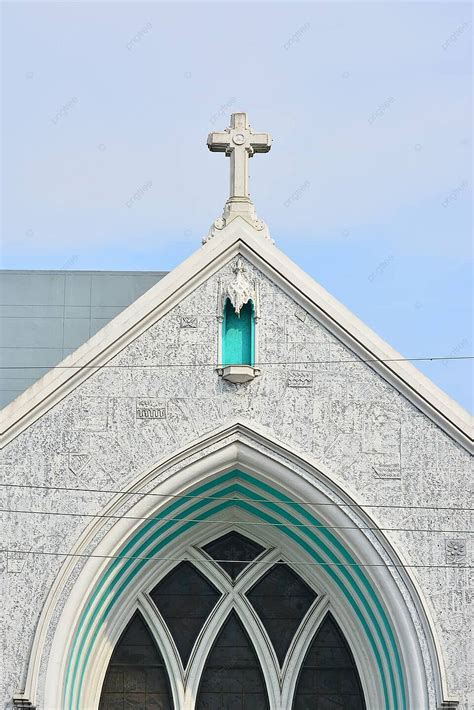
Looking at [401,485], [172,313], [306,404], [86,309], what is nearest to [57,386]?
[172,313]

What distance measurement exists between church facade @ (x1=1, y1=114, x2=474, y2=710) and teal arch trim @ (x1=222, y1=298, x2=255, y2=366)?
0.02 meters

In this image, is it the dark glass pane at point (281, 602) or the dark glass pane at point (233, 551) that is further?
the dark glass pane at point (233, 551)

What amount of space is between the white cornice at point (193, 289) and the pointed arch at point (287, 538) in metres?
1.55

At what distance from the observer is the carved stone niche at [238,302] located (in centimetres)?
2180

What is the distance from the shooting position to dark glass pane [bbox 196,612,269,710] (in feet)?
74.5

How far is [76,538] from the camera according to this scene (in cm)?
2134

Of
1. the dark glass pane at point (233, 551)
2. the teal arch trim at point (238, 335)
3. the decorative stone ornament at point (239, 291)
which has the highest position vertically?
the decorative stone ornament at point (239, 291)

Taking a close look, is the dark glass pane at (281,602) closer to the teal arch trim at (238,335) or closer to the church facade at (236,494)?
the church facade at (236,494)

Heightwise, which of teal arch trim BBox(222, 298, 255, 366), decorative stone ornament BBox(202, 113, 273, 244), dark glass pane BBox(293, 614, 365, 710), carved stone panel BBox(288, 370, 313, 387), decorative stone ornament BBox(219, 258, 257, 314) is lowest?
dark glass pane BBox(293, 614, 365, 710)

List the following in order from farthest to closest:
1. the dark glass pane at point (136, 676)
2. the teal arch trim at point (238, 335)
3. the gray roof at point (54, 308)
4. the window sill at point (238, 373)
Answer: the gray roof at point (54, 308)
the dark glass pane at point (136, 676)
the teal arch trim at point (238, 335)
the window sill at point (238, 373)

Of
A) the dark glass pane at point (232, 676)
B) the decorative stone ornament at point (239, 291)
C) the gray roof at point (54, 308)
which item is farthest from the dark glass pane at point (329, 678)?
the gray roof at point (54, 308)

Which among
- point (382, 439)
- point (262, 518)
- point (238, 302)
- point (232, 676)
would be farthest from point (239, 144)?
point (232, 676)

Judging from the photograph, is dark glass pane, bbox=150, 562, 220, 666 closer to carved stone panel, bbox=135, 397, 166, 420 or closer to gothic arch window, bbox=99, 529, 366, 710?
gothic arch window, bbox=99, 529, 366, 710

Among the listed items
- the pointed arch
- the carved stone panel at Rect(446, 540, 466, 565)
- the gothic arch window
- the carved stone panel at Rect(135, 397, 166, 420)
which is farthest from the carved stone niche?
the carved stone panel at Rect(446, 540, 466, 565)
